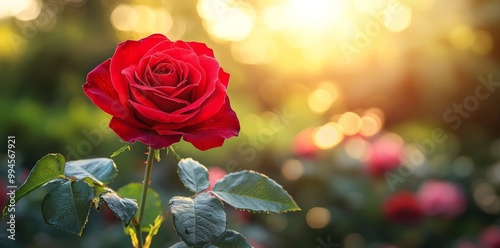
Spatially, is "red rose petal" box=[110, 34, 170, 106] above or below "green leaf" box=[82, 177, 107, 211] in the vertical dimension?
above

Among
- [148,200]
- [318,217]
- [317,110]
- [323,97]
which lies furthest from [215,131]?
[323,97]

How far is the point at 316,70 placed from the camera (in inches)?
88.6

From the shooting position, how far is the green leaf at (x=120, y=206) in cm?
44

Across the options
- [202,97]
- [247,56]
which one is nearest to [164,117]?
[202,97]

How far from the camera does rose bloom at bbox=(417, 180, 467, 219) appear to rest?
151 centimetres

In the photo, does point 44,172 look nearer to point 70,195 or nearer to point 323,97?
point 70,195

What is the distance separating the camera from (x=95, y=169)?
54 cm

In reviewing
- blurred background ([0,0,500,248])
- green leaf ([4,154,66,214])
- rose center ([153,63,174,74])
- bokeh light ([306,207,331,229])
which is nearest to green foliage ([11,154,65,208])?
green leaf ([4,154,66,214])

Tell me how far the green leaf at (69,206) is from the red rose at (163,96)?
56 mm

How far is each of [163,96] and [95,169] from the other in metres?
0.12

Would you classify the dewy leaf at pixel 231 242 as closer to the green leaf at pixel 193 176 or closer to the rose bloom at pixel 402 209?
the green leaf at pixel 193 176

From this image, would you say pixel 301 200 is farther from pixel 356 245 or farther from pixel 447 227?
pixel 447 227

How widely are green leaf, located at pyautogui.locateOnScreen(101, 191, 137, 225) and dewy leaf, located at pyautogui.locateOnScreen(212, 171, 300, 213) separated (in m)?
0.08

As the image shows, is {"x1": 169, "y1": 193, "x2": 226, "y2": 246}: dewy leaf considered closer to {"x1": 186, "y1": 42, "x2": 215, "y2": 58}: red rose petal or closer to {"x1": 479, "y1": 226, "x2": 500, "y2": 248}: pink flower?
{"x1": 186, "y1": 42, "x2": 215, "y2": 58}: red rose petal
